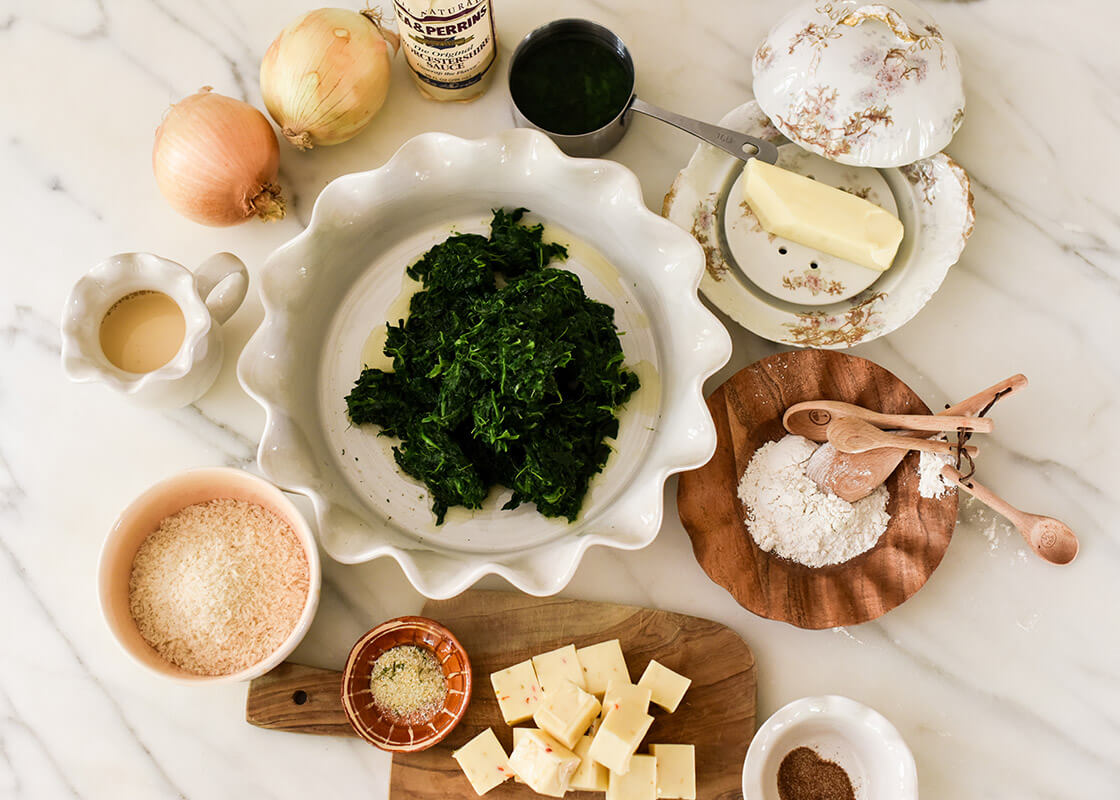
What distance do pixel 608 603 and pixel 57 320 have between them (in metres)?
1.09

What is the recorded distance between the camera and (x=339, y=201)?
4.25ft

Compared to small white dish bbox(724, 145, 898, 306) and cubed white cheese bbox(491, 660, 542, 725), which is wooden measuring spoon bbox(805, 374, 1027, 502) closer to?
small white dish bbox(724, 145, 898, 306)

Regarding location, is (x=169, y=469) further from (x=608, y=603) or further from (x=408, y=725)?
(x=608, y=603)

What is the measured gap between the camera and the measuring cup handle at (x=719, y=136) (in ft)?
4.45

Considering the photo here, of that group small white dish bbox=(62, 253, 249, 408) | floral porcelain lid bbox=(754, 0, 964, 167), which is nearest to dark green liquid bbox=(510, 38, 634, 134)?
floral porcelain lid bbox=(754, 0, 964, 167)

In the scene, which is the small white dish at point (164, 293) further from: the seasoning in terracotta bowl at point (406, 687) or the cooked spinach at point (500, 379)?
the seasoning in terracotta bowl at point (406, 687)

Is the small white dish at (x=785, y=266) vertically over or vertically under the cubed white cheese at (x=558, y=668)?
over

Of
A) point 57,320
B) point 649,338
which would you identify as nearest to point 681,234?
point 649,338

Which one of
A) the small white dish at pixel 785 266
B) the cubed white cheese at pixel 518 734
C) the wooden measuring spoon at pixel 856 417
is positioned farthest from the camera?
the small white dish at pixel 785 266

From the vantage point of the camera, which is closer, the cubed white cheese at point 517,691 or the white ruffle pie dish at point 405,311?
the white ruffle pie dish at point 405,311

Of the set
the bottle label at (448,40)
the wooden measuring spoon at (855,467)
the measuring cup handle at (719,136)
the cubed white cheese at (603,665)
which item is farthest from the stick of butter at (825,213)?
the cubed white cheese at (603,665)

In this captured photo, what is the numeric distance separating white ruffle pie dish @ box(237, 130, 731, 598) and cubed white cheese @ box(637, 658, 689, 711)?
263mm

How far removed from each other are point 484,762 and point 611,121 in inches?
41.4

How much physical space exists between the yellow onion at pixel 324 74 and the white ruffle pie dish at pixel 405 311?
0.54 feet
